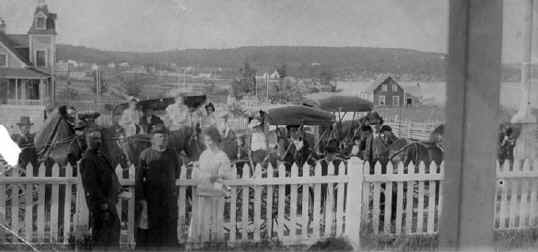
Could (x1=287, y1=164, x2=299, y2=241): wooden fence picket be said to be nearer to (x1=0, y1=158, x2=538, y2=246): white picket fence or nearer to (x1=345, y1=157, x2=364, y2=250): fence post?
(x1=0, y1=158, x2=538, y2=246): white picket fence

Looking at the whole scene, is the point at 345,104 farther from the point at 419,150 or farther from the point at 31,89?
the point at 31,89

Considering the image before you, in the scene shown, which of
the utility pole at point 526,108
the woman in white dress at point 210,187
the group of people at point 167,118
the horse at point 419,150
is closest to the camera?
the group of people at point 167,118

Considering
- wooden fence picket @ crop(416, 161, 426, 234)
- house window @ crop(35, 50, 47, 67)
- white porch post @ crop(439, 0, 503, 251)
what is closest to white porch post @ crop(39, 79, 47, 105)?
house window @ crop(35, 50, 47, 67)

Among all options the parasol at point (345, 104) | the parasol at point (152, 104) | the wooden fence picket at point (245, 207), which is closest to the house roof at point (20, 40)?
the parasol at point (152, 104)

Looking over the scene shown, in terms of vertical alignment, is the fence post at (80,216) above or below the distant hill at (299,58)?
below

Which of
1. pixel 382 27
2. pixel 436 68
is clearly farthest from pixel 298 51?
pixel 436 68

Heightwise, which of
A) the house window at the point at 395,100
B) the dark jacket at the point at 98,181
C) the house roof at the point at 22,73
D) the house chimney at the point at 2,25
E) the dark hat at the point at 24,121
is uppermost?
the house chimney at the point at 2,25

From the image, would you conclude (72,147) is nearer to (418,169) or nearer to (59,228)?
(59,228)

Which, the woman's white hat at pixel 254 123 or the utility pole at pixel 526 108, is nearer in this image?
the woman's white hat at pixel 254 123

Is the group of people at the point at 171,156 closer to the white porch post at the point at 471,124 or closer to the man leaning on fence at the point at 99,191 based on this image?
the man leaning on fence at the point at 99,191
